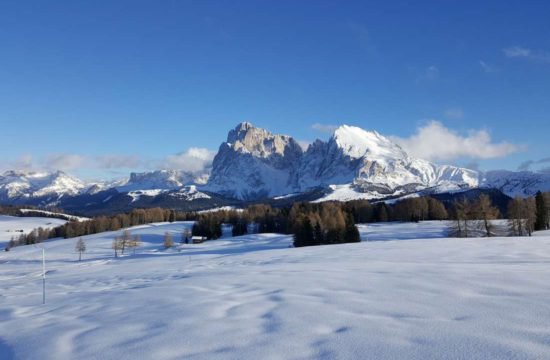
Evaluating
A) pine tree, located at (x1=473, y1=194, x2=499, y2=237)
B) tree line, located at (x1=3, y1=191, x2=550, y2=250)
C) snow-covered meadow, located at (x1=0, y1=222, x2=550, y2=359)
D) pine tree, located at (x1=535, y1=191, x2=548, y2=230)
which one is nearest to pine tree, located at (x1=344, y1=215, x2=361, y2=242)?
tree line, located at (x1=3, y1=191, x2=550, y2=250)

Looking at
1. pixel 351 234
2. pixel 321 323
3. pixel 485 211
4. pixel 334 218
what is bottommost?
pixel 351 234

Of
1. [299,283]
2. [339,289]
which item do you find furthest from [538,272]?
[299,283]

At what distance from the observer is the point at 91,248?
108m

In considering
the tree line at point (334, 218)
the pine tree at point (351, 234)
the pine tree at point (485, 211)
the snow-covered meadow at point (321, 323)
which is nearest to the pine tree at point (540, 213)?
the tree line at point (334, 218)

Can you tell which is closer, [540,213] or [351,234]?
[351,234]

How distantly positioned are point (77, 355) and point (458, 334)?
7.43 metres

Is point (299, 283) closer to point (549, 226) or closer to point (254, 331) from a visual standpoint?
point (254, 331)

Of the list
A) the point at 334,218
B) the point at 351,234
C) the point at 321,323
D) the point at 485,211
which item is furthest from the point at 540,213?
the point at 321,323

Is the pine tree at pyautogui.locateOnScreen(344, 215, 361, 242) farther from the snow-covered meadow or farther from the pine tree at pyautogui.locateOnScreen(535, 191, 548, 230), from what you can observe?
the snow-covered meadow

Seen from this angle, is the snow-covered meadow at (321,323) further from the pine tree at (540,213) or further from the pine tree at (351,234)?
the pine tree at (540,213)

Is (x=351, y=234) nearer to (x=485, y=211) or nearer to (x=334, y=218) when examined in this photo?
(x=334, y=218)

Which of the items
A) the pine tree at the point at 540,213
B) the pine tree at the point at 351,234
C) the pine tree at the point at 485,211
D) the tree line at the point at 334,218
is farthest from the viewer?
the pine tree at the point at 540,213

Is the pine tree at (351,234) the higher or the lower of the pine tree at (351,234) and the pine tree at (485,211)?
the lower

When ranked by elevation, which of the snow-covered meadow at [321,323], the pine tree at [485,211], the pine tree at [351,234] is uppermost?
the pine tree at [485,211]
